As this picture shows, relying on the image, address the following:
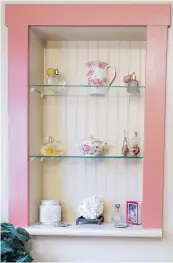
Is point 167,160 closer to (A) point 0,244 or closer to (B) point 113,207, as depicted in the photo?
(B) point 113,207

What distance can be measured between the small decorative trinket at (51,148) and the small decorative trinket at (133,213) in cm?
46

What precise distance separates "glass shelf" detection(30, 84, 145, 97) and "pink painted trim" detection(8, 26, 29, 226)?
100 millimetres

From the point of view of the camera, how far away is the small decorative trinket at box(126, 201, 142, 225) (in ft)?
5.40

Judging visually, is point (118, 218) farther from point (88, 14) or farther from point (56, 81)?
point (88, 14)

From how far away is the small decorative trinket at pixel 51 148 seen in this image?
65.4 inches

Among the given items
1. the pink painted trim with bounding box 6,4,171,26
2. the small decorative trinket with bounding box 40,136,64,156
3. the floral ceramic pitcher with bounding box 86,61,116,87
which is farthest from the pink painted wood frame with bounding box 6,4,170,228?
the floral ceramic pitcher with bounding box 86,61,116,87

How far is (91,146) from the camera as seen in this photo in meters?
1.63

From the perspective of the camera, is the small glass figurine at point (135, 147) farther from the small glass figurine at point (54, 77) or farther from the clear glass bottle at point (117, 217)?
the small glass figurine at point (54, 77)

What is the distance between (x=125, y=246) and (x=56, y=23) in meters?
1.18

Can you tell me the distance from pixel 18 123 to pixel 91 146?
389 millimetres

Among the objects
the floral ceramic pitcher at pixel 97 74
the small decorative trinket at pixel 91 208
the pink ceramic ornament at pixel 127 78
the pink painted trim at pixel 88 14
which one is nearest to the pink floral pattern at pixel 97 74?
the floral ceramic pitcher at pixel 97 74

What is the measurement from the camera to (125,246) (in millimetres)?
1604

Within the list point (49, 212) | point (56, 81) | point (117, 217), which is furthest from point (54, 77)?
point (117, 217)

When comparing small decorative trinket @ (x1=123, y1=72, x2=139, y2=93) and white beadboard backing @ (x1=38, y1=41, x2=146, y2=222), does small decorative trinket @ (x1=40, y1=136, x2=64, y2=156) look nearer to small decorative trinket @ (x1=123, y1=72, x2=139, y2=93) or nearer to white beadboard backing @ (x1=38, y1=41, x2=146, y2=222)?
white beadboard backing @ (x1=38, y1=41, x2=146, y2=222)
